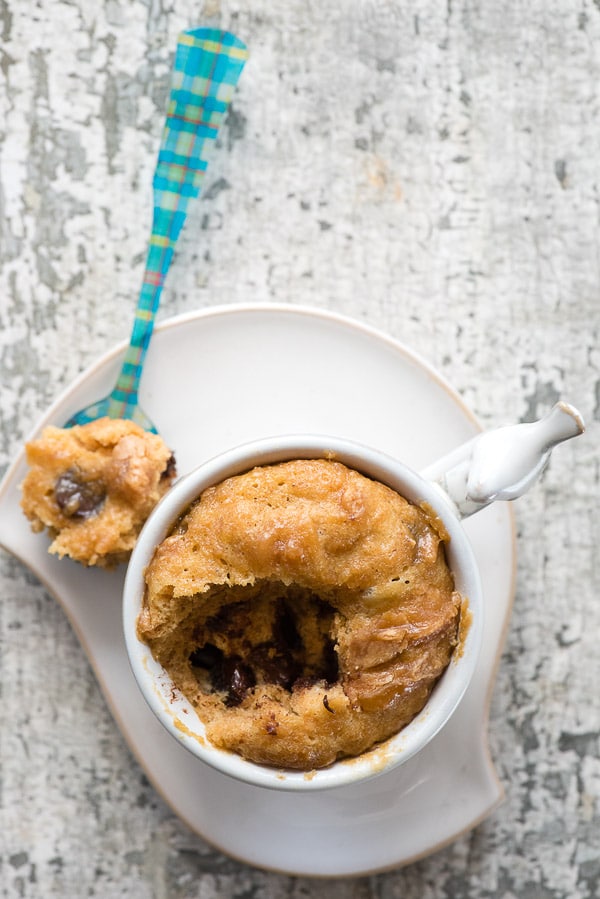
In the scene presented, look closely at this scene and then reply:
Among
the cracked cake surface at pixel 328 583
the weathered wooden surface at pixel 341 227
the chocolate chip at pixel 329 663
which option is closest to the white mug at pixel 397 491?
the cracked cake surface at pixel 328 583

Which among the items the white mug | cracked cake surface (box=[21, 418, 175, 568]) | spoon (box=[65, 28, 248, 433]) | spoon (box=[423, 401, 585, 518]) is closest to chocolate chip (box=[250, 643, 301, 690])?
the white mug

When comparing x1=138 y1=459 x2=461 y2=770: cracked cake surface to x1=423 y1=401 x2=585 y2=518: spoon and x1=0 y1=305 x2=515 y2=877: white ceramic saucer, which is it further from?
x1=0 y1=305 x2=515 y2=877: white ceramic saucer

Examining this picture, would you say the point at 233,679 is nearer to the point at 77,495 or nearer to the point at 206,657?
the point at 206,657

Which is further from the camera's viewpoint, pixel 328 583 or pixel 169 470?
pixel 169 470

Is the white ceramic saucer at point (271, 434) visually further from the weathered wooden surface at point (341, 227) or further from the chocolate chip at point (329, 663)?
the chocolate chip at point (329, 663)

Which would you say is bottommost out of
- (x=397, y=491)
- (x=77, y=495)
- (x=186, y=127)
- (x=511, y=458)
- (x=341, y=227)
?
(x=77, y=495)

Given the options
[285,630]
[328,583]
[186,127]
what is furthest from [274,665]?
[186,127]
